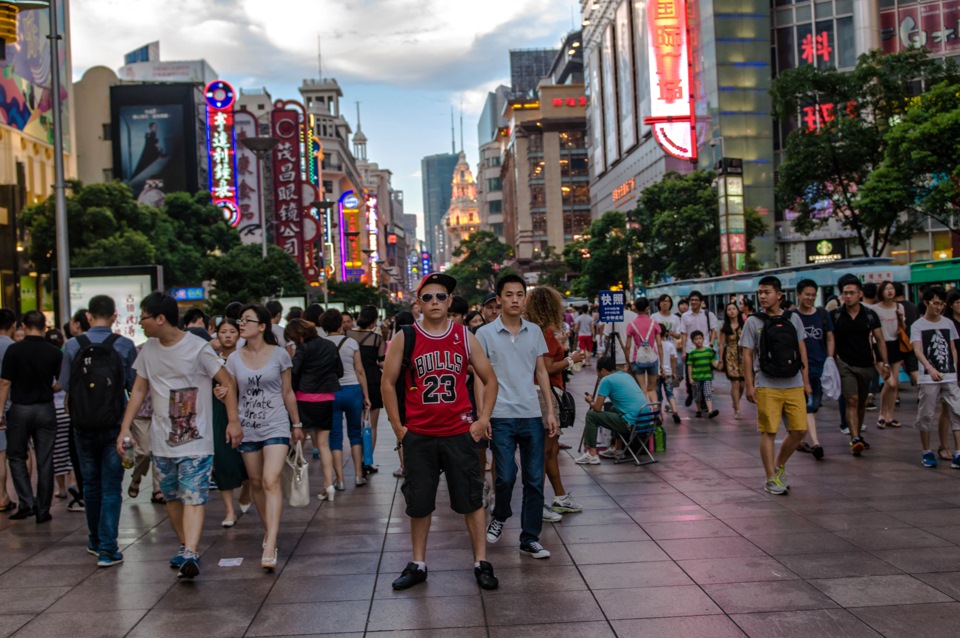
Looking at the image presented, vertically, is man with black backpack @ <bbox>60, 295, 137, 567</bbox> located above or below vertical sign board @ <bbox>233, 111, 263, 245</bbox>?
below

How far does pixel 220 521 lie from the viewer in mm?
8445

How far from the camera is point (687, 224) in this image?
49.6 meters

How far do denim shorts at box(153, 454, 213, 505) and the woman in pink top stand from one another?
25.8ft

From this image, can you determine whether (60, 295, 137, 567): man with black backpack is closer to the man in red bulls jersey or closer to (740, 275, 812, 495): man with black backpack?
the man in red bulls jersey

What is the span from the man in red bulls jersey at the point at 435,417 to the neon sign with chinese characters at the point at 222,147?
6345 cm

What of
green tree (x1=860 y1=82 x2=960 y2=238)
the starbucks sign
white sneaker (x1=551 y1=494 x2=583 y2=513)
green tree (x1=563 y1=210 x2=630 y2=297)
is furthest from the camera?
green tree (x1=563 y1=210 x2=630 y2=297)

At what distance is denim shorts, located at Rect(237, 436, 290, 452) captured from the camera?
6.96 metres

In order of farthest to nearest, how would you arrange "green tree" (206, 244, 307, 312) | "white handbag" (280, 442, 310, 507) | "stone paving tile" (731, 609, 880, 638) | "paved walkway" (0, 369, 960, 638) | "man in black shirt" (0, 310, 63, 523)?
1. "green tree" (206, 244, 307, 312)
2. "man in black shirt" (0, 310, 63, 523)
3. "white handbag" (280, 442, 310, 507)
4. "paved walkway" (0, 369, 960, 638)
5. "stone paving tile" (731, 609, 880, 638)

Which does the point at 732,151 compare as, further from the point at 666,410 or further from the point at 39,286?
the point at 666,410

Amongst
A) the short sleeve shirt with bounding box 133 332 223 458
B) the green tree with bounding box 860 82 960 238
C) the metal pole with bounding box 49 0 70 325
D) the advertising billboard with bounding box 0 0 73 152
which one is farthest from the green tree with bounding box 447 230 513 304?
the short sleeve shirt with bounding box 133 332 223 458

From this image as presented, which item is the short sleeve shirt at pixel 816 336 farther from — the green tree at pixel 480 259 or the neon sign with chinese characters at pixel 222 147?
the green tree at pixel 480 259

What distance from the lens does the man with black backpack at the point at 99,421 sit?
6934 millimetres

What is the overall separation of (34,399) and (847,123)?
105ft

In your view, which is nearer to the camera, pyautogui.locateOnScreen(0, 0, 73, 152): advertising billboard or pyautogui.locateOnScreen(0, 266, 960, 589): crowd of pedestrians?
pyautogui.locateOnScreen(0, 266, 960, 589): crowd of pedestrians
